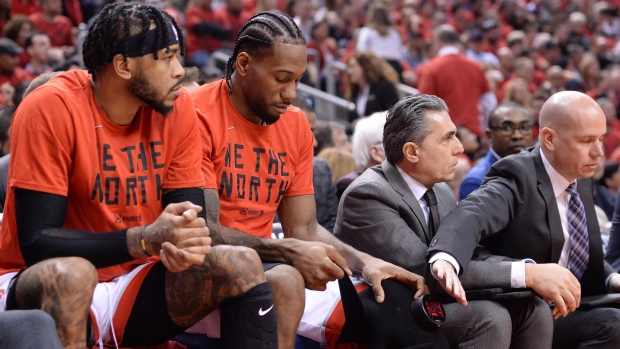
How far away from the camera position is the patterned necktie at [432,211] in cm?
362

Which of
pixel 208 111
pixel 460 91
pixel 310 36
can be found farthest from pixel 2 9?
pixel 208 111

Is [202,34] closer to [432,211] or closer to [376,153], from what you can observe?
[376,153]

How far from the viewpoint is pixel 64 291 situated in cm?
243

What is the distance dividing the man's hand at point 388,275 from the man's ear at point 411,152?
1.70 ft

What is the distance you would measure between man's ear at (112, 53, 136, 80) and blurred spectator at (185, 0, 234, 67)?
287 inches

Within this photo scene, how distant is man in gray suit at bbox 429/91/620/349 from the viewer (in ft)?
11.7

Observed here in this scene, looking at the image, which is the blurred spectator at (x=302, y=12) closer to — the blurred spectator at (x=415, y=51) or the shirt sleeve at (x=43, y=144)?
the blurred spectator at (x=415, y=51)

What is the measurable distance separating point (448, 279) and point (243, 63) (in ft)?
3.88

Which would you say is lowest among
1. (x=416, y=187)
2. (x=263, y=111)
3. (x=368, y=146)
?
(x=368, y=146)

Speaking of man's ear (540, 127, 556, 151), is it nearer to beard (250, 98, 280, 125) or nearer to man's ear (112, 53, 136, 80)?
beard (250, 98, 280, 125)

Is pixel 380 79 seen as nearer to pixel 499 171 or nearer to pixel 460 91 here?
pixel 460 91

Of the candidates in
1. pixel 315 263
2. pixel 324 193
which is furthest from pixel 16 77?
pixel 315 263

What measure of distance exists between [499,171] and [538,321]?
67 cm

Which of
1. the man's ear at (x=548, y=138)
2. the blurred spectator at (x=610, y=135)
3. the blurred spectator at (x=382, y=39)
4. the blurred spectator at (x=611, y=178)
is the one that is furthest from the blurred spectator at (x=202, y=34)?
the man's ear at (x=548, y=138)
